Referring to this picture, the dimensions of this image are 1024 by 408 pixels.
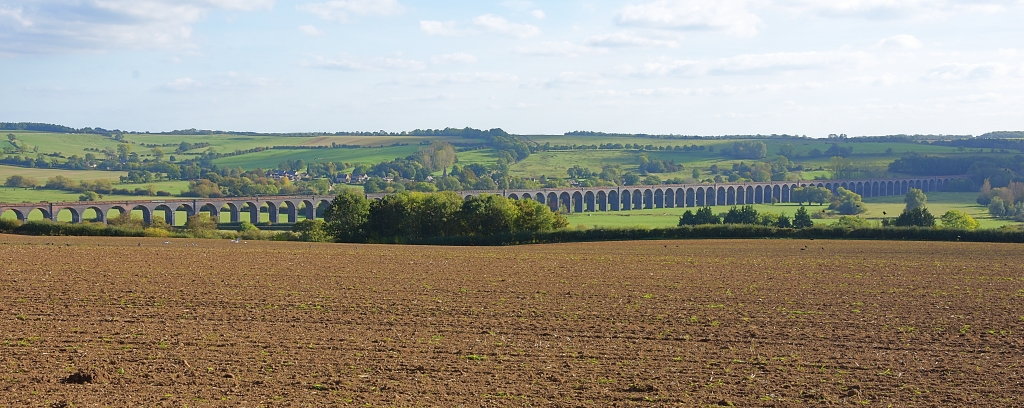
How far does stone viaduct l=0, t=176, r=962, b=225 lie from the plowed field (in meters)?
72.5

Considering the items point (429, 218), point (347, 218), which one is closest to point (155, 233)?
point (347, 218)

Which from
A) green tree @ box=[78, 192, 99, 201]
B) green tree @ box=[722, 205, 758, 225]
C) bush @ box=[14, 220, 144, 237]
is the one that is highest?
bush @ box=[14, 220, 144, 237]

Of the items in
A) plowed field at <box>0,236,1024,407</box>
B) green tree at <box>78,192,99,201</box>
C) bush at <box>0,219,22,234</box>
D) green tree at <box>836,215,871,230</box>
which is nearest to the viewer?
plowed field at <box>0,236,1024,407</box>

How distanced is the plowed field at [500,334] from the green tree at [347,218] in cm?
2730

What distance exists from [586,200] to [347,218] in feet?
296

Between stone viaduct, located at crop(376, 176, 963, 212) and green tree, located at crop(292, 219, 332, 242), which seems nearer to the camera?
green tree, located at crop(292, 219, 332, 242)

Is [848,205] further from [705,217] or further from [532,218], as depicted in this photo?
[532,218]

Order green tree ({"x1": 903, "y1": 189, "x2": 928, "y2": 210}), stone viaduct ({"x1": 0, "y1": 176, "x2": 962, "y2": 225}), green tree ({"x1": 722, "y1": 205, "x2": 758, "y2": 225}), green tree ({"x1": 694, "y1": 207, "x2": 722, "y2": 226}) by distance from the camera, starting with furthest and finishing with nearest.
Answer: green tree ({"x1": 903, "y1": 189, "x2": 928, "y2": 210}), stone viaduct ({"x1": 0, "y1": 176, "x2": 962, "y2": 225}), green tree ({"x1": 694, "y1": 207, "x2": 722, "y2": 226}), green tree ({"x1": 722, "y1": 205, "x2": 758, "y2": 225})

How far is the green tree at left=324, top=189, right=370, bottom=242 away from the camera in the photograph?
64.3m

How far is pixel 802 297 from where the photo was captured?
2747cm

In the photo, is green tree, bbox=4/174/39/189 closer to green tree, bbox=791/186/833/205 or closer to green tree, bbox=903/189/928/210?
green tree, bbox=791/186/833/205

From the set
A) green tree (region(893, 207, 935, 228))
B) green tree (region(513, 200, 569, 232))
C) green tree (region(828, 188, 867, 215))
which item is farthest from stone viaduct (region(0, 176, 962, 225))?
green tree (region(893, 207, 935, 228))

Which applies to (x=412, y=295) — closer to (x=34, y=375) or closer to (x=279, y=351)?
(x=279, y=351)

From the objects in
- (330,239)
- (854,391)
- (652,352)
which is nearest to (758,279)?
(652,352)
